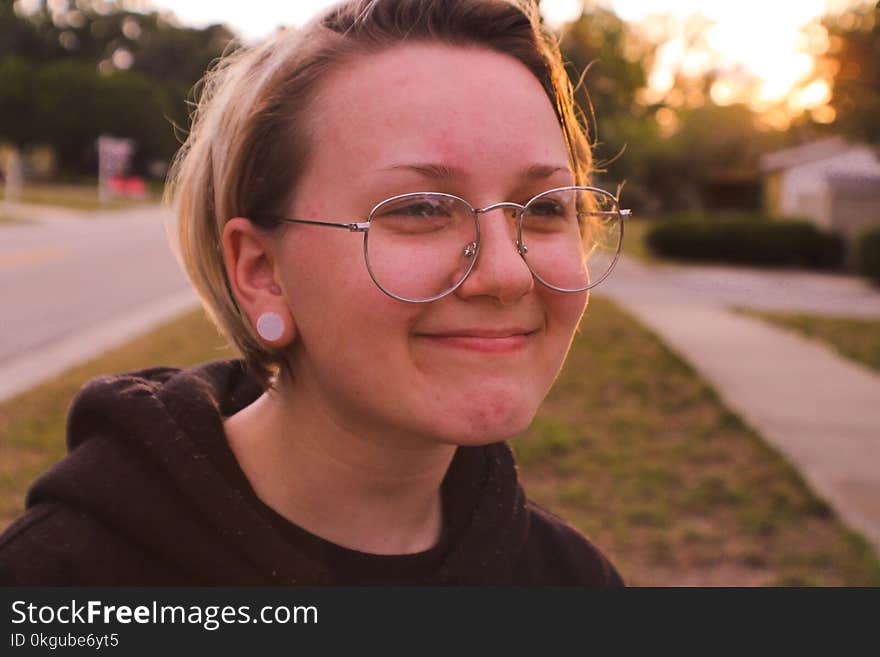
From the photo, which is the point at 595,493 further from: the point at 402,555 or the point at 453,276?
the point at 453,276

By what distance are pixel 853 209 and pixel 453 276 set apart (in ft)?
75.5

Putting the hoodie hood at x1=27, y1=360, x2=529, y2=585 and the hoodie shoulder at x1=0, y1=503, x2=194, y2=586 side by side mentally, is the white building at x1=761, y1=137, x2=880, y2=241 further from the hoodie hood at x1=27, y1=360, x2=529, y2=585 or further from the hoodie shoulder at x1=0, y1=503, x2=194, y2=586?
the hoodie shoulder at x1=0, y1=503, x2=194, y2=586

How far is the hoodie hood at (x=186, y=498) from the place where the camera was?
1.46 metres

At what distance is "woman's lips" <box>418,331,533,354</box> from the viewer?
1403mm

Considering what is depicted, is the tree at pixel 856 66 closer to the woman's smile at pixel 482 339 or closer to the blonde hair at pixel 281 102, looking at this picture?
the blonde hair at pixel 281 102

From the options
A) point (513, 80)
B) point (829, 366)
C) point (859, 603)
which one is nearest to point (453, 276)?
point (513, 80)

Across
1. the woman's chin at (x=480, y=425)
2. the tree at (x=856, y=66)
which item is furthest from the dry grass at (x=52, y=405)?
the tree at (x=856, y=66)

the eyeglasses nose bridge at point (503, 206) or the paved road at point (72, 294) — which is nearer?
the eyeglasses nose bridge at point (503, 206)

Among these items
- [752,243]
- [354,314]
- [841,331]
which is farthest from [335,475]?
[752,243]

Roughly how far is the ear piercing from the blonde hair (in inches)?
4.2

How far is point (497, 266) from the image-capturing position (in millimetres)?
1381

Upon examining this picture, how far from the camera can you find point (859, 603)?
178cm

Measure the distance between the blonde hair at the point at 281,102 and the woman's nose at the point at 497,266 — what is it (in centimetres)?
33

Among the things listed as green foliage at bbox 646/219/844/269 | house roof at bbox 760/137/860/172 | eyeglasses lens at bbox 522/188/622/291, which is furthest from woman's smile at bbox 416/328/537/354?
house roof at bbox 760/137/860/172
